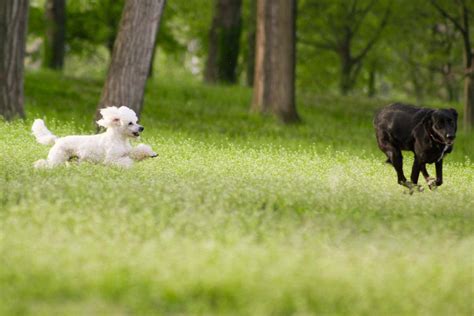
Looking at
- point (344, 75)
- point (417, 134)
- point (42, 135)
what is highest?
point (344, 75)

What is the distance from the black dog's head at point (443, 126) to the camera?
471 inches

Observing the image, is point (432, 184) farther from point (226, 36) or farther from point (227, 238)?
point (226, 36)

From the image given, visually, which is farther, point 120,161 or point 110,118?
point 120,161

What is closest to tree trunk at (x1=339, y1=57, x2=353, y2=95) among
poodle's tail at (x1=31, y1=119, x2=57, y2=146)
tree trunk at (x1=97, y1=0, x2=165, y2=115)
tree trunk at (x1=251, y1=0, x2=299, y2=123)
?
tree trunk at (x1=251, y1=0, x2=299, y2=123)

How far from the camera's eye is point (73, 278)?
20.6ft

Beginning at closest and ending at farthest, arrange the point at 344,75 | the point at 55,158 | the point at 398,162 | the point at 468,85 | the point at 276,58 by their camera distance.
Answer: the point at 55,158
the point at 398,162
the point at 276,58
the point at 468,85
the point at 344,75

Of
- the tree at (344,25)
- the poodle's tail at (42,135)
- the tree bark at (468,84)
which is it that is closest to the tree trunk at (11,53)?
the poodle's tail at (42,135)

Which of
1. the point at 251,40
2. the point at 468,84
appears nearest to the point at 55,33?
the point at 251,40

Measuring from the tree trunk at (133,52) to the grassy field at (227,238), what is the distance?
116 inches

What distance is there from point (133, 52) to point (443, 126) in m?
7.79

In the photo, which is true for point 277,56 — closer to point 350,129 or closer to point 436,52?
point 350,129

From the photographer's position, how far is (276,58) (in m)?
23.3

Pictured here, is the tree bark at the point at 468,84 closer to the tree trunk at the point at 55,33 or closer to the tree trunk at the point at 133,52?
the tree trunk at the point at 133,52

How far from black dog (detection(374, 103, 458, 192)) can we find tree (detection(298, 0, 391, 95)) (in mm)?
25477
